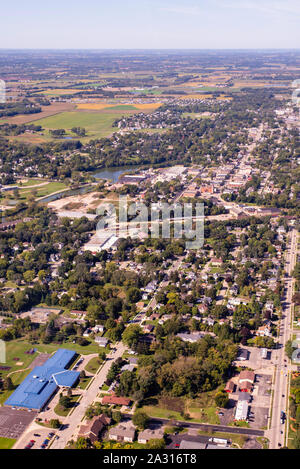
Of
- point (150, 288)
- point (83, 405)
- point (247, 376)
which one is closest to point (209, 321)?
point (247, 376)

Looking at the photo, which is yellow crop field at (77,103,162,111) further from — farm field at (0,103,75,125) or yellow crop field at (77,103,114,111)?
farm field at (0,103,75,125)

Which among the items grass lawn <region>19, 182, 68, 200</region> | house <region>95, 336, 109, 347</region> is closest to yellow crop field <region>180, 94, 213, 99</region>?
grass lawn <region>19, 182, 68, 200</region>

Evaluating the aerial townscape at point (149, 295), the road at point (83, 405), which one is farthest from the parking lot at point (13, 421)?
the road at point (83, 405)

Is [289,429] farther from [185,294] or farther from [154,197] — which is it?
[154,197]

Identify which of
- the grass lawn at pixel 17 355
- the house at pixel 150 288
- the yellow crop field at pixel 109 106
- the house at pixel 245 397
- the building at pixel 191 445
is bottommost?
the building at pixel 191 445

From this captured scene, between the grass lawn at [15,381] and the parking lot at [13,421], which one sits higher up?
the grass lawn at [15,381]

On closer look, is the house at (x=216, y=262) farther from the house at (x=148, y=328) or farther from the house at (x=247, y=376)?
the house at (x=247, y=376)
